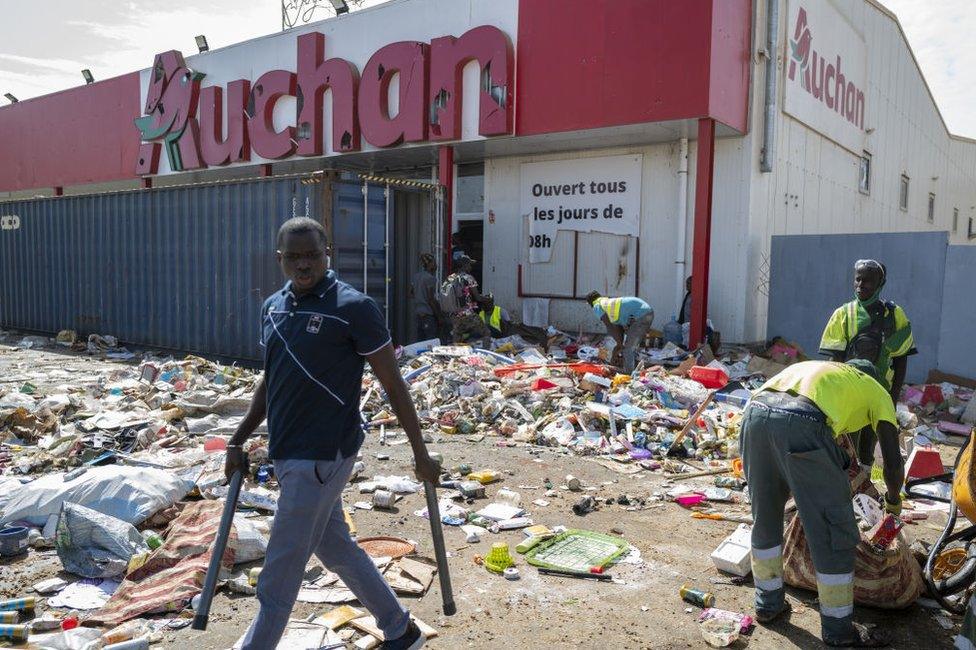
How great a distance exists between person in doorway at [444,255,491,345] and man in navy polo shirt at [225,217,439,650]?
8270 mm

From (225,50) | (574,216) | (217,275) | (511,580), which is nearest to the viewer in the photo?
(511,580)

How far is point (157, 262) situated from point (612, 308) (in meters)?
8.50

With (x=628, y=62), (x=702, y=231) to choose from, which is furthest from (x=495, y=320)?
(x=628, y=62)

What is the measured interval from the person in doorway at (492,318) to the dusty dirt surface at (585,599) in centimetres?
611

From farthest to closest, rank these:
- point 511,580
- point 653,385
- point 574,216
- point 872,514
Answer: point 574,216 → point 653,385 → point 511,580 → point 872,514

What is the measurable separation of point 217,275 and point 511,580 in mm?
9479

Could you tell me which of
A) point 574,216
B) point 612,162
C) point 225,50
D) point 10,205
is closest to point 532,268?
point 574,216

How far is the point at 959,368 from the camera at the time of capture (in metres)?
9.95

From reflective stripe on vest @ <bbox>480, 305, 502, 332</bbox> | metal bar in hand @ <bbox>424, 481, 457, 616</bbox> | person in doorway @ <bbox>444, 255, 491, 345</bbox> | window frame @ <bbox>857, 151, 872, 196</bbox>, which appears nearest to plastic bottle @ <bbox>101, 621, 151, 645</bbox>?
metal bar in hand @ <bbox>424, 481, 457, 616</bbox>

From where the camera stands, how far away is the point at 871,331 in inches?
205

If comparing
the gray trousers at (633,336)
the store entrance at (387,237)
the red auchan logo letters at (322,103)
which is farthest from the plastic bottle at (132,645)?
the red auchan logo letters at (322,103)

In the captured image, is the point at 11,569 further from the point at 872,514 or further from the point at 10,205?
the point at 10,205

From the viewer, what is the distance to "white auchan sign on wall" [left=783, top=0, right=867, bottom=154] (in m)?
12.1

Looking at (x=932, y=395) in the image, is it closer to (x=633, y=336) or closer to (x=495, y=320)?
(x=633, y=336)
